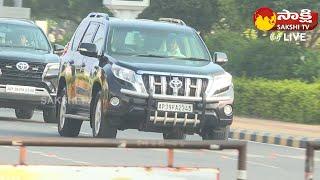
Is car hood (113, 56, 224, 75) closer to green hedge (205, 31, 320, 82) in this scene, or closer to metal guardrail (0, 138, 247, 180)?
metal guardrail (0, 138, 247, 180)

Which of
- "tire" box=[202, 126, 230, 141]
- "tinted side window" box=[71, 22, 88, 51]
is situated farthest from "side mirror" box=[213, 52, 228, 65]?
"tinted side window" box=[71, 22, 88, 51]

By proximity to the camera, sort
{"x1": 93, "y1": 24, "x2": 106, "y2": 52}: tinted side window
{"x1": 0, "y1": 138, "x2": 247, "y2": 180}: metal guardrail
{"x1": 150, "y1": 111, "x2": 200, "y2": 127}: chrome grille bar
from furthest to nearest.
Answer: {"x1": 93, "y1": 24, "x2": 106, "y2": 52}: tinted side window < {"x1": 150, "y1": 111, "x2": 200, "y2": 127}: chrome grille bar < {"x1": 0, "y1": 138, "x2": 247, "y2": 180}: metal guardrail

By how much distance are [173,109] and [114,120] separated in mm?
865

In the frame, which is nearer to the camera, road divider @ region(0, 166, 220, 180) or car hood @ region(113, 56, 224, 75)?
road divider @ region(0, 166, 220, 180)

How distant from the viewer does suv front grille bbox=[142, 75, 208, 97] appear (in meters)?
14.7

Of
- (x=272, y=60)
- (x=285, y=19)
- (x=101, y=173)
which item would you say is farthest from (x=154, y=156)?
(x=285, y=19)

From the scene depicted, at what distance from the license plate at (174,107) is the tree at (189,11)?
26.2 metres

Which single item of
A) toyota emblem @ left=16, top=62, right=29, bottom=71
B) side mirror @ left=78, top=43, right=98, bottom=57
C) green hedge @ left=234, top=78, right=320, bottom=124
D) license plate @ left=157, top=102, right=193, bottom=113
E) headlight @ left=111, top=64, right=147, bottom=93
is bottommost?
green hedge @ left=234, top=78, right=320, bottom=124

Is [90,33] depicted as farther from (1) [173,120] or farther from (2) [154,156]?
(2) [154,156]

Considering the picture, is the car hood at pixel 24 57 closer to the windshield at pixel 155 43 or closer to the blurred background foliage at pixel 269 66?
the windshield at pixel 155 43

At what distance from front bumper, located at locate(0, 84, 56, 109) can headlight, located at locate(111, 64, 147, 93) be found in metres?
5.97

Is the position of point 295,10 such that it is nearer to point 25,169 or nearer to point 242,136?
point 242,136

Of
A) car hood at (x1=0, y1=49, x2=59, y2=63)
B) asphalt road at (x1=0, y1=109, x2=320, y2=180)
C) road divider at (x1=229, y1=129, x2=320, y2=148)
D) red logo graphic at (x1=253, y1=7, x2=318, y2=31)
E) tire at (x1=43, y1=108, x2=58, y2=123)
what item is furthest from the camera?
red logo graphic at (x1=253, y1=7, x2=318, y2=31)

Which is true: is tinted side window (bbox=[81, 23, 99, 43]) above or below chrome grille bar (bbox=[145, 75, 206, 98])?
above
